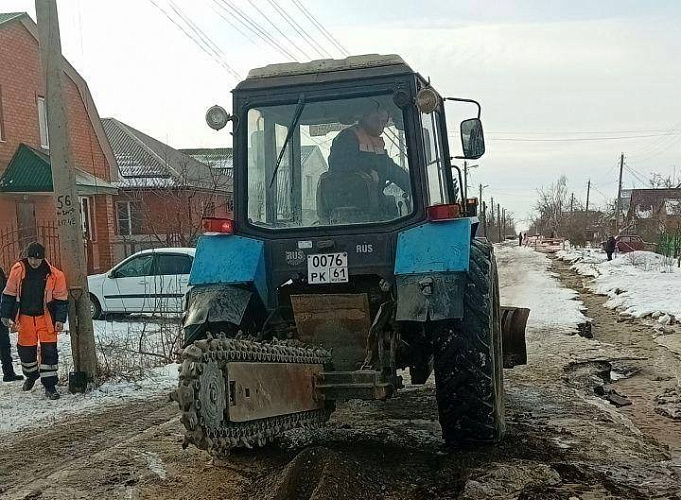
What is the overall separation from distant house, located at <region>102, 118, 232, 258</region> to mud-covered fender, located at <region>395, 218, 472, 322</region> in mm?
8306

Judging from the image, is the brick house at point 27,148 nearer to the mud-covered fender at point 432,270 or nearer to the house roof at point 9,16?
the house roof at point 9,16

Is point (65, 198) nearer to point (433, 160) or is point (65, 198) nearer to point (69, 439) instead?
point (69, 439)

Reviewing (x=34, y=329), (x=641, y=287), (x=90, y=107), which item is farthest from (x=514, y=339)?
(x=90, y=107)

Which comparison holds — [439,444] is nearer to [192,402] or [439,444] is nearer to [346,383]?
[346,383]

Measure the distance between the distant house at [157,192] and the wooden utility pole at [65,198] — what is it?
4.76 metres

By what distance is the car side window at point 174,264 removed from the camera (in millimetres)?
14234

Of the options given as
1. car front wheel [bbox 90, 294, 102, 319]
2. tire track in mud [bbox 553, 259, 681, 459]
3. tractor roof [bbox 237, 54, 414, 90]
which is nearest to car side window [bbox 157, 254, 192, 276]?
car front wheel [bbox 90, 294, 102, 319]

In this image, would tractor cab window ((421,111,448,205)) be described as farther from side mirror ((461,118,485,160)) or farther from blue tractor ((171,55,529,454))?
side mirror ((461,118,485,160))

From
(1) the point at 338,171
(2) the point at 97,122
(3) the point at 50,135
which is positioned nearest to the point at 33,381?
(3) the point at 50,135

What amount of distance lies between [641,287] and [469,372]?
1521cm

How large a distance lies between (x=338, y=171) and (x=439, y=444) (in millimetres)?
2076

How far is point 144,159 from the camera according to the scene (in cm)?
3284

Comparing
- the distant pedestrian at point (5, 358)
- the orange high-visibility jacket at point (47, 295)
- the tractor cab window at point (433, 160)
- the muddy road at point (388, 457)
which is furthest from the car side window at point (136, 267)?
the tractor cab window at point (433, 160)

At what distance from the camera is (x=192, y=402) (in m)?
3.34
